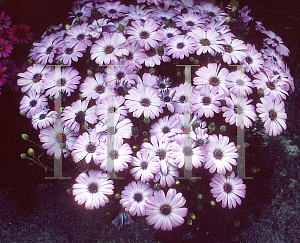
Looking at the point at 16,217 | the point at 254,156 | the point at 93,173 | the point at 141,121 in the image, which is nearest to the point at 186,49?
the point at 141,121

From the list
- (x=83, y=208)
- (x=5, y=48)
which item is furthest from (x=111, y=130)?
(x=5, y=48)

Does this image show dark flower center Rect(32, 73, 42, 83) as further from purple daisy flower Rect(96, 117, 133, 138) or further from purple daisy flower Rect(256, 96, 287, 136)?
purple daisy flower Rect(256, 96, 287, 136)

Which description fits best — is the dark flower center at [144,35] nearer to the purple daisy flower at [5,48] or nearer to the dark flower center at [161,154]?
the dark flower center at [161,154]

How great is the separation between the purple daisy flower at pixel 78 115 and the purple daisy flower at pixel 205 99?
0.54 meters

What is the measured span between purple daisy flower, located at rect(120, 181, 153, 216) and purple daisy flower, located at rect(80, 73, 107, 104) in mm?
500

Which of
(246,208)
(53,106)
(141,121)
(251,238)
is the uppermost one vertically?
(53,106)

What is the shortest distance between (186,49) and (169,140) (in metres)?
0.54

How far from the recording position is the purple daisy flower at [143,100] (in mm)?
1368

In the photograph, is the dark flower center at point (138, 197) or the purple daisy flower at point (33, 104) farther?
the purple daisy flower at point (33, 104)

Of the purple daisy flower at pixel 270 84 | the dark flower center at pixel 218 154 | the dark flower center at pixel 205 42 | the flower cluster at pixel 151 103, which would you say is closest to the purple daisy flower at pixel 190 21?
the flower cluster at pixel 151 103

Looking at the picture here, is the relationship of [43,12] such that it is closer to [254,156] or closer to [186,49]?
[186,49]

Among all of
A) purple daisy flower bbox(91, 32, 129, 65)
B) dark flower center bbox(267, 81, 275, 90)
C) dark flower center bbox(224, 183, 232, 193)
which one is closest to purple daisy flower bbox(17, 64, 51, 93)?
purple daisy flower bbox(91, 32, 129, 65)

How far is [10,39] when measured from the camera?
2023 millimetres

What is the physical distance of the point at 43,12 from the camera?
6.93ft
